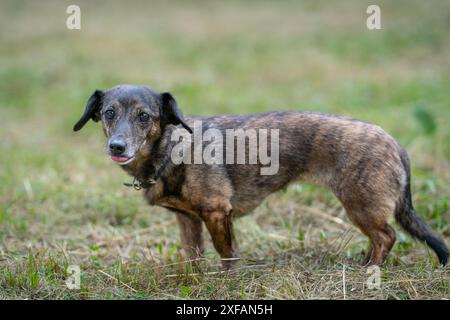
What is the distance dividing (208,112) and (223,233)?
6.13 meters

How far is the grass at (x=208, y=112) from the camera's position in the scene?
195 inches

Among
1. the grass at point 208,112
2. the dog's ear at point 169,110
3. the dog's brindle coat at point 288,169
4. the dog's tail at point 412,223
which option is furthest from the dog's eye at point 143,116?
the dog's tail at point 412,223

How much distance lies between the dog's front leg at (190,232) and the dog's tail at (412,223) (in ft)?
6.21

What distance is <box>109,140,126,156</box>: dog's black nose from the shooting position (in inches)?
187

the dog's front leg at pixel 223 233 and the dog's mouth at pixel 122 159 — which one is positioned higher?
the dog's mouth at pixel 122 159

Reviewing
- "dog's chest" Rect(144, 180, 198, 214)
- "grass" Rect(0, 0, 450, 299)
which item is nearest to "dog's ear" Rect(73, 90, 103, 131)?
"dog's chest" Rect(144, 180, 198, 214)

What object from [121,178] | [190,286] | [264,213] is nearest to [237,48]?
[121,178]

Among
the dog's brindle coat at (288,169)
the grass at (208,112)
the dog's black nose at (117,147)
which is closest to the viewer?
the dog's black nose at (117,147)

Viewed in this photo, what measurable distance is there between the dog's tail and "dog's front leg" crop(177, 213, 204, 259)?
1893mm

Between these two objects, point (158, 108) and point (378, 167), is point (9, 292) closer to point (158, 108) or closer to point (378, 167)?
point (158, 108)

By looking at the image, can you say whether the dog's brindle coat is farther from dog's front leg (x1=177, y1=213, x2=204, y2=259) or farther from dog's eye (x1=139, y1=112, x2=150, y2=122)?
dog's front leg (x1=177, y1=213, x2=204, y2=259)

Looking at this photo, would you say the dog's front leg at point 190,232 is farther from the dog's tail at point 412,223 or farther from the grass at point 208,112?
the dog's tail at point 412,223

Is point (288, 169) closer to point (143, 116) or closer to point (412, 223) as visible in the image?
point (412, 223)

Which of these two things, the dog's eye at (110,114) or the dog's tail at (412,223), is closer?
the dog's eye at (110,114)
